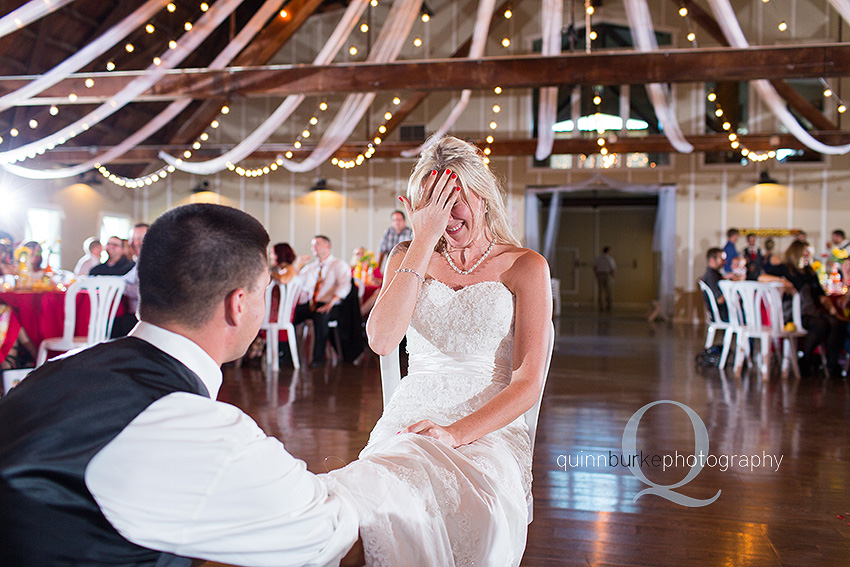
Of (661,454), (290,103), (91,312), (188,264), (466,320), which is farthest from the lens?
(290,103)

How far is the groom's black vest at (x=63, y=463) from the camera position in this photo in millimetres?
748

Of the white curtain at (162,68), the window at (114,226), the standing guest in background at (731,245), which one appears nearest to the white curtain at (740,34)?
the standing guest in background at (731,245)

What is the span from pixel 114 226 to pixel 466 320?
504 inches

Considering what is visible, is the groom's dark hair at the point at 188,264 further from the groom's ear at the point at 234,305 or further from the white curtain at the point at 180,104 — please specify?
the white curtain at the point at 180,104

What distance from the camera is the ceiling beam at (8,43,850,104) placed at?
5.78 metres

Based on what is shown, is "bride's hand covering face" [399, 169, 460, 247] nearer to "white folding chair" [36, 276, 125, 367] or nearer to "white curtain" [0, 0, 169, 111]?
"white folding chair" [36, 276, 125, 367]

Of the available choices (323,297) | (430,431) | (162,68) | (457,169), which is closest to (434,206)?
(457,169)

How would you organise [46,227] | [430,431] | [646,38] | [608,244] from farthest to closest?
[608,244], [46,227], [646,38], [430,431]

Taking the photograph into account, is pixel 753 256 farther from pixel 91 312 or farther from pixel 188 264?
pixel 188 264

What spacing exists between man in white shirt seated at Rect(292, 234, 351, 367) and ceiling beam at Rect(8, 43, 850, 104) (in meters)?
1.67

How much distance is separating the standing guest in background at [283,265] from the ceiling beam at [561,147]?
4.34m

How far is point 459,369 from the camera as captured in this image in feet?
5.71

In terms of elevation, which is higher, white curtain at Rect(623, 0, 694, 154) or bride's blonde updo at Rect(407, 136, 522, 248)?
white curtain at Rect(623, 0, 694, 154)

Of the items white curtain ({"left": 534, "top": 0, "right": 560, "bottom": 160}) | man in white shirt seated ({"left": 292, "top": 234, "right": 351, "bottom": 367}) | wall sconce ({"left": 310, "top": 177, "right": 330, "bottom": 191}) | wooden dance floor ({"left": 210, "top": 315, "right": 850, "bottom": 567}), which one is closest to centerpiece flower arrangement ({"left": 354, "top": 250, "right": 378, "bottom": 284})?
man in white shirt seated ({"left": 292, "top": 234, "right": 351, "bottom": 367})
